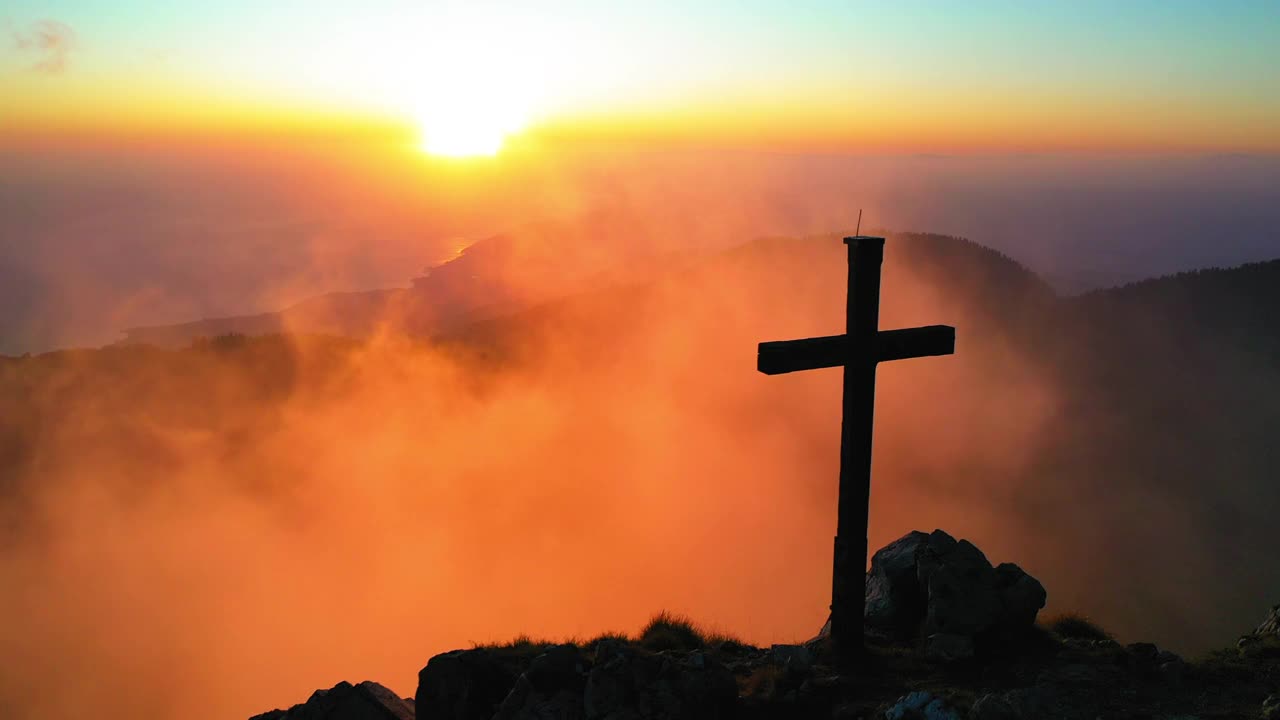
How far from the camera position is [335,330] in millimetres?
164125

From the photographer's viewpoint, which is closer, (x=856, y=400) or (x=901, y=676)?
(x=901, y=676)

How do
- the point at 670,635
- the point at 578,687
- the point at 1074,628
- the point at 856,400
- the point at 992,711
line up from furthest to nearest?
the point at 670,635 → the point at 1074,628 → the point at 856,400 → the point at 578,687 → the point at 992,711

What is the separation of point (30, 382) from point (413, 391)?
2163 inches

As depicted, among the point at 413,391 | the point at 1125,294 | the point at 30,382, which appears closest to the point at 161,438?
the point at 30,382

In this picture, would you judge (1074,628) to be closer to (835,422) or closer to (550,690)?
(550,690)

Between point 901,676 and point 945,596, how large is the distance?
1.49 m

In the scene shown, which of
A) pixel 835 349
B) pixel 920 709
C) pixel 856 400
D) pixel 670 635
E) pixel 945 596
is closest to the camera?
pixel 920 709

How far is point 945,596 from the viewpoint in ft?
33.3

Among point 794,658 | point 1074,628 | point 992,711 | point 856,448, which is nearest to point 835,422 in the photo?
point 1074,628

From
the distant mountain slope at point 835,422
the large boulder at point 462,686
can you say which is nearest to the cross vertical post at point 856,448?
the large boulder at point 462,686

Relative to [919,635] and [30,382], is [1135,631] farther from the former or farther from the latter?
[30,382]

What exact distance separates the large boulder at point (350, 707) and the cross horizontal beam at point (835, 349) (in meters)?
5.95

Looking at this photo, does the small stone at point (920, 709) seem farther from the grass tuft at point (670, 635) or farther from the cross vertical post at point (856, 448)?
the grass tuft at point (670, 635)

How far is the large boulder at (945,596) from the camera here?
9.77 metres
